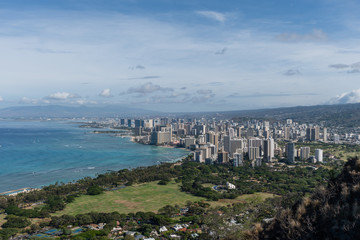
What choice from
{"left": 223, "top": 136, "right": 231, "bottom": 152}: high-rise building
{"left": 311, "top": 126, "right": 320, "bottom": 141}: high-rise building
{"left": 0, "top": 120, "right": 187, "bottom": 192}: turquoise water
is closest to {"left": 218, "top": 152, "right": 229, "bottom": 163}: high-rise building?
{"left": 223, "top": 136, "right": 231, "bottom": 152}: high-rise building

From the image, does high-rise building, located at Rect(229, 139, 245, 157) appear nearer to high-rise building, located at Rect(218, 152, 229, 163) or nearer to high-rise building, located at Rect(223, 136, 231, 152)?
high-rise building, located at Rect(223, 136, 231, 152)

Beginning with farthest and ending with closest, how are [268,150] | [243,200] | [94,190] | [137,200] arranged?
[268,150], [94,190], [137,200], [243,200]

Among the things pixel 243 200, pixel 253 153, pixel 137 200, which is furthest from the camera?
pixel 253 153

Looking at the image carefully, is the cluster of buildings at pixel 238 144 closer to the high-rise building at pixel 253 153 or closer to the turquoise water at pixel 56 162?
the high-rise building at pixel 253 153

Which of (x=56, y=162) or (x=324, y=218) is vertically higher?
(x=324, y=218)

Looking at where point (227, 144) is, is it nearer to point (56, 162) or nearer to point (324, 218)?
point (56, 162)

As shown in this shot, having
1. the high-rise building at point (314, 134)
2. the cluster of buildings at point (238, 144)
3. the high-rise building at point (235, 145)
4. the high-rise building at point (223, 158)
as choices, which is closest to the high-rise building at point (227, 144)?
the cluster of buildings at point (238, 144)

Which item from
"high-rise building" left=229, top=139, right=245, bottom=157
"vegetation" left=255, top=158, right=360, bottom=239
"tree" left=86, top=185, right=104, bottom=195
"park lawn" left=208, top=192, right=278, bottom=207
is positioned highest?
"vegetation" left=255, top=158, right=360, bottom=239

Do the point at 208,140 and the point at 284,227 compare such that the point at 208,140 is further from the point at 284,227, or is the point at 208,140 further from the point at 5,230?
the point at 284,227

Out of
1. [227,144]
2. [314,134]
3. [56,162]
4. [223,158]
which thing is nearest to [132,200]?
[56,162]
